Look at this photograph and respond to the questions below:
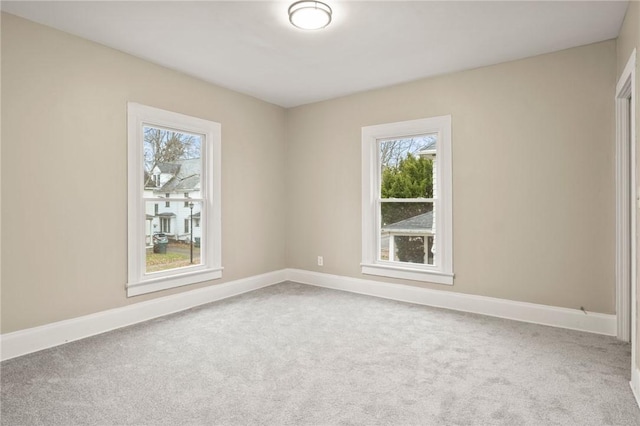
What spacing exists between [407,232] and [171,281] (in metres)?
2.78

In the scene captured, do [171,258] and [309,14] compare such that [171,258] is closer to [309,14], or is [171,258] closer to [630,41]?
[309,14]

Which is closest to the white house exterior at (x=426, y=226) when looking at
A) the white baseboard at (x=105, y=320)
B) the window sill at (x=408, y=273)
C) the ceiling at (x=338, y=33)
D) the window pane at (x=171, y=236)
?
the window sill at (x=408, y=273)

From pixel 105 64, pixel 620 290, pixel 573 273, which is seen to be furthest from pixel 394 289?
pixel 105 64

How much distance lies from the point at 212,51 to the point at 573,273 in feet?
13.0

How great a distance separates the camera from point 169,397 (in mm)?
2096

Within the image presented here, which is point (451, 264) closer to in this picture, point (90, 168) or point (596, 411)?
point (596, 411)

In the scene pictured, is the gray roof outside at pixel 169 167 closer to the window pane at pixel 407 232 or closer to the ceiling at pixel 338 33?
the ceiling at pixel 338 33

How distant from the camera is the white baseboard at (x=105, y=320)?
2.68 metres

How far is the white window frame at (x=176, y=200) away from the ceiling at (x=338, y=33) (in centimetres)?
56

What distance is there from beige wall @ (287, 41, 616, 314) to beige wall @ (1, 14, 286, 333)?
2819mm

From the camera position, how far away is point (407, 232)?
14.3 ft

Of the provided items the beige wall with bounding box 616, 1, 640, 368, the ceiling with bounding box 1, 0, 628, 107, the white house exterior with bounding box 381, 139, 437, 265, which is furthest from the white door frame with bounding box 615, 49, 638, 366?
the white house exterior with bounding box 381, 139, 437, 265

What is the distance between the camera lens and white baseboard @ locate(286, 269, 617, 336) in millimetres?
3164

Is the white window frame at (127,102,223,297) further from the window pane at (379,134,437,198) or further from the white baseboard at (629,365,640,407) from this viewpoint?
the white baseboard at (629,365,640,407)
